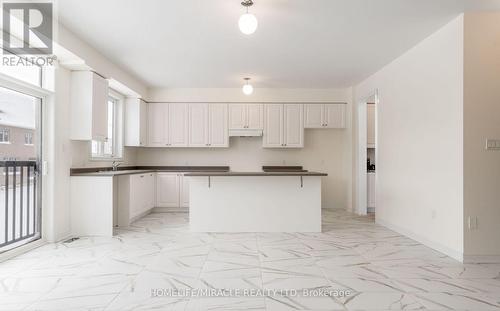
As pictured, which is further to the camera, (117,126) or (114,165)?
(117,126)

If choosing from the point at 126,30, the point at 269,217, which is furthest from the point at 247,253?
the point at 126,30

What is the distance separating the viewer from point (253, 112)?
21.6 ft

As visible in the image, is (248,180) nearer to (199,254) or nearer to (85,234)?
(199,254)

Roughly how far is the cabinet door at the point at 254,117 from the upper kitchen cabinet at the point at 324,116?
97 centimetres

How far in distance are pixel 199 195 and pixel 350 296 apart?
8.90 ft

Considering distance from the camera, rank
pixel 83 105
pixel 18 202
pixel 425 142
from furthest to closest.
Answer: pixel 83 105, pixel 425 142, pixel 18 202

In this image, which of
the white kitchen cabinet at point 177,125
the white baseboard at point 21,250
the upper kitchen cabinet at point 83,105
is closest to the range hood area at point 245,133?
the white kitchen cabinet at point 177,125

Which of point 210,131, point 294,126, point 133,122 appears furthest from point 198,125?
point 294,126

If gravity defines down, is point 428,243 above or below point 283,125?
below

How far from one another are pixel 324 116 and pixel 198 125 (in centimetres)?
277

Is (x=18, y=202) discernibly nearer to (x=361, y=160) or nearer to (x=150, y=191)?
(x=150, y=191)

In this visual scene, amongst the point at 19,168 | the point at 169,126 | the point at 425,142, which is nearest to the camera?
the point at 19,168

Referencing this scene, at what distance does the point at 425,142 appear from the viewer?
3.88 m

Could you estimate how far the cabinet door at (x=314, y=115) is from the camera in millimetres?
6574
